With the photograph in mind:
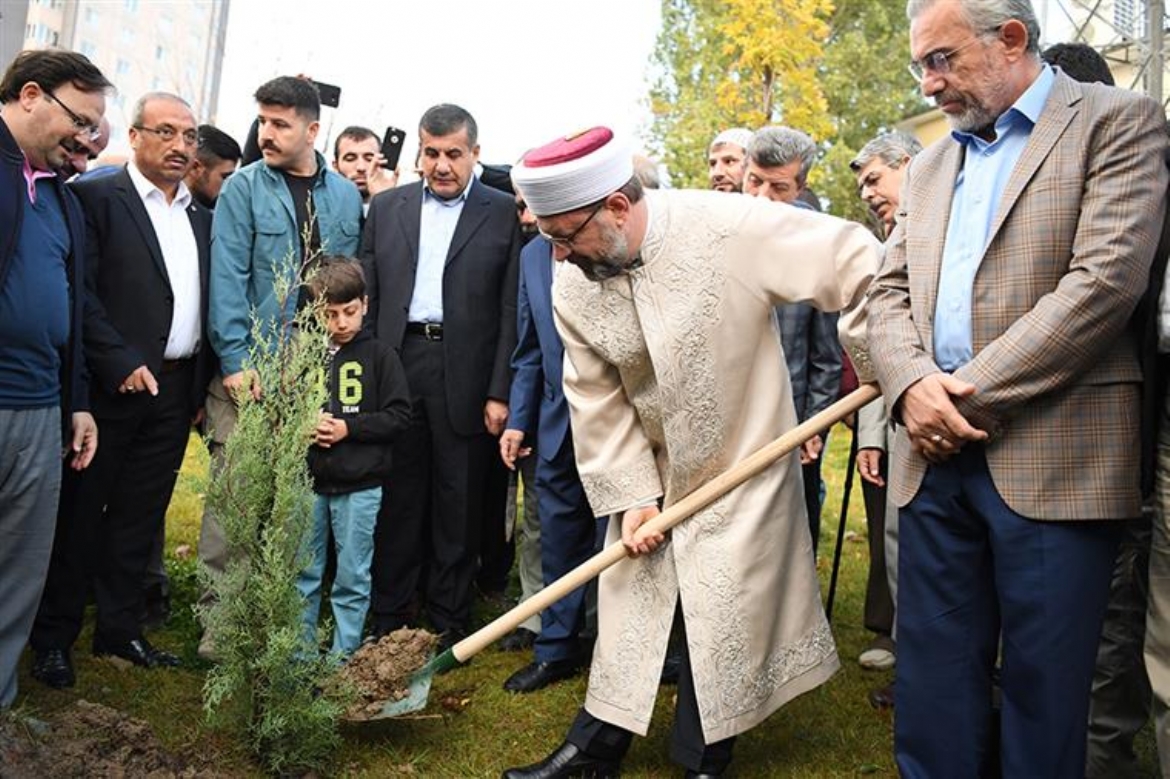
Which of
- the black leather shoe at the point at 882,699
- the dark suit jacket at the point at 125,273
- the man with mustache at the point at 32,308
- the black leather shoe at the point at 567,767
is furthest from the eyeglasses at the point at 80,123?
the black leather shoe at the point at 882,699

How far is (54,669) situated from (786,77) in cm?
1576

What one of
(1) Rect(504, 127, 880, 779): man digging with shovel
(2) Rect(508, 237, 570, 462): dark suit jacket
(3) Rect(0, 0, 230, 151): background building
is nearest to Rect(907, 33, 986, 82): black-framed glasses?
(1) Rect(504, 127, 880, 779): man digging with shovel

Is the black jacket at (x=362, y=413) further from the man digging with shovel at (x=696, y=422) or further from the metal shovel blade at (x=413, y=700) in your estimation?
the man digging with shovel at (x=696, y=422)

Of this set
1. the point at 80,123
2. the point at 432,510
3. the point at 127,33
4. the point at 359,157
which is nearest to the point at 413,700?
the point at 432,510

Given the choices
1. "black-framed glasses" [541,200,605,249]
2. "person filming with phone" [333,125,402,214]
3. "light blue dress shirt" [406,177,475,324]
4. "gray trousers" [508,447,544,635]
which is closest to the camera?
"black-framed glasses" [541,200,605,249]

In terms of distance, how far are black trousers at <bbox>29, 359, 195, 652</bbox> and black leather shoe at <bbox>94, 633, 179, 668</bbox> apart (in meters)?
0.03

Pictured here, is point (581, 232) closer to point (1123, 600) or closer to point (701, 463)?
point (701, 463)

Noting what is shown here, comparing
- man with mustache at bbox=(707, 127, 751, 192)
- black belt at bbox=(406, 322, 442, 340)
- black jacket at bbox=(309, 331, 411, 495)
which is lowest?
black jacket at bbox=(309, 331, 411, 495)

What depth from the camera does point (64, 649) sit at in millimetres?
4480

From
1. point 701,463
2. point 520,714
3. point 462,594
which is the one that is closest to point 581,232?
point 701,463

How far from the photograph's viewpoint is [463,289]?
5.24 m

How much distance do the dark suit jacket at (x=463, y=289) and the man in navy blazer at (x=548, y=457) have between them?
0.47 feet

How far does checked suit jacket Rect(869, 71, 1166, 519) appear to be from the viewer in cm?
269

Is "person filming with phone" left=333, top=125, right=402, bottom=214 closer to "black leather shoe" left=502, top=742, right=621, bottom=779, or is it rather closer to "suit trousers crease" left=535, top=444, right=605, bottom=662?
"suit trousers crease" left=535, top=444, right=605, bottom=662
